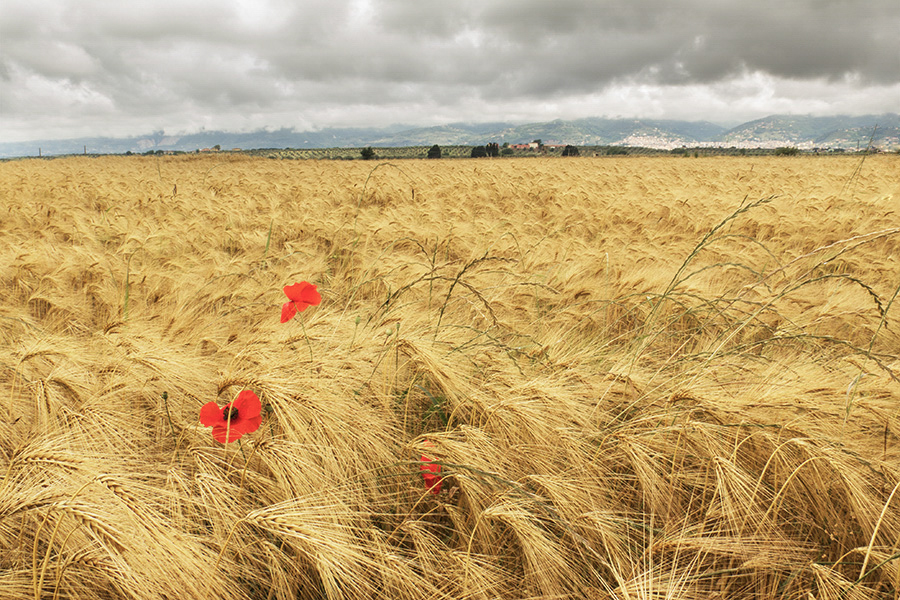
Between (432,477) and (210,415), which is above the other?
(210,415)

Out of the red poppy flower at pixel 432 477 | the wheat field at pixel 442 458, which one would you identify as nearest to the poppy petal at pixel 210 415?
the wheat field at pixel 442 458

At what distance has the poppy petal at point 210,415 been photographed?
121 cm

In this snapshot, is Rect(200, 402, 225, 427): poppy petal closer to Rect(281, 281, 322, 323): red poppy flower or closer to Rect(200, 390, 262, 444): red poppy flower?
Rect(200, 390, 262, 444): red poppy flower

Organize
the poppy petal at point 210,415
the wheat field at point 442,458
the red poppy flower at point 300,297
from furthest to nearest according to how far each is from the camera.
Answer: the red poppy flower at point 300,297 < the poppy petal at point 210,415 < the wheat field at point 442,458

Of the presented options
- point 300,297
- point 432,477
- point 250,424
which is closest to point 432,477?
point 432,477

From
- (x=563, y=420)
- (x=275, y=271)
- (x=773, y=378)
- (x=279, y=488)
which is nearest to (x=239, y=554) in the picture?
(x=279, y=488)

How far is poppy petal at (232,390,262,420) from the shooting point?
1236 mm

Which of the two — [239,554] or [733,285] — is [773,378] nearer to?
[239,554]

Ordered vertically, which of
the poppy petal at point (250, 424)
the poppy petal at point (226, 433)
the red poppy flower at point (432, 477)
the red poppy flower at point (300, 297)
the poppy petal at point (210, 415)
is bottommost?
the red poppy flower at point (432, 477)

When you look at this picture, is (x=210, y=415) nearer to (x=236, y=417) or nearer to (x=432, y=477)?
(x=236, y=417)

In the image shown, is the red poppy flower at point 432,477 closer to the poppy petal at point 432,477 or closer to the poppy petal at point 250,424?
the poppy petal at point 432,477

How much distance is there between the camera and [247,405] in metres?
1.25

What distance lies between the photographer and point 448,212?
626 cm

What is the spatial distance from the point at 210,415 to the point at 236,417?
7cm
